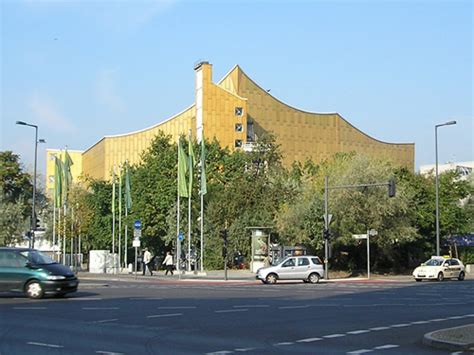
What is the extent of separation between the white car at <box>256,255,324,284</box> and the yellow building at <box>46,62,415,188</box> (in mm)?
44572

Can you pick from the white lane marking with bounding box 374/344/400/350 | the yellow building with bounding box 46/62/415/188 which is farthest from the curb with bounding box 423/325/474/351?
the yellow building with bounding box 46/62/415/188

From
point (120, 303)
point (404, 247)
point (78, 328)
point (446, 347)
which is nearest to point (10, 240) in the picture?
point (404, 247)

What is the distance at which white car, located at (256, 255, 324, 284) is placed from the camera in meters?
43.3

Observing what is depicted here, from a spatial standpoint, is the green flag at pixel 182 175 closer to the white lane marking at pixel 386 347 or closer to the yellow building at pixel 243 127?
the yellow building at pixel 243 127

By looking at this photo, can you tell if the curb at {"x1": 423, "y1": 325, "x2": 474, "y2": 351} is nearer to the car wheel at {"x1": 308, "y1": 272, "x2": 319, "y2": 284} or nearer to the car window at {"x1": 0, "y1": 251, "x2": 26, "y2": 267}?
the car window at {"x1": 0, "y1": 251, "x2": 26, "y2": 267}

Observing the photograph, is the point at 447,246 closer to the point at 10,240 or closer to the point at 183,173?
the point at 183,173

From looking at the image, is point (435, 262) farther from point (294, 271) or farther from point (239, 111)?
point (239, 111)

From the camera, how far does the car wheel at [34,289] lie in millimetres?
26062

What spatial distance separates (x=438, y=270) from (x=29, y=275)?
3114 centimetres

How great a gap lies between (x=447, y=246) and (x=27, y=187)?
46.7 metres

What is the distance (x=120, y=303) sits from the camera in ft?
80.2

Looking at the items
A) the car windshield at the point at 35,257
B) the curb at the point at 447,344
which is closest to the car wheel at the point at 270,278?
the car windshield at the point at 35,257

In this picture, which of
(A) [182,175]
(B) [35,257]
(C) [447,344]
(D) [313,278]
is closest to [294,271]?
(D) [313,278]

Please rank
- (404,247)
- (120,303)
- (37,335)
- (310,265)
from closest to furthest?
1. (37,335)
2. (120,303)
3. (310,265)
4. (404,247)
